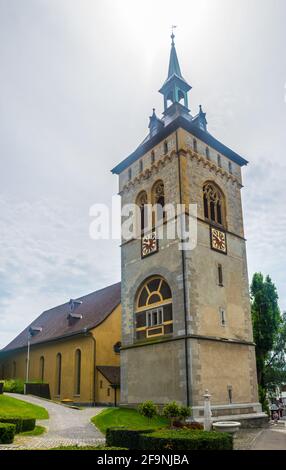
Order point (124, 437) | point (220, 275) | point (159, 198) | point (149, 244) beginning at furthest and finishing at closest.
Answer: point (159, 198), point (149, 244), point (220, 275), point (124, 437)

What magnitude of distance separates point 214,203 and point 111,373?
15395 mm

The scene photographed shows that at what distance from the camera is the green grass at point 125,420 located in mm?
21056

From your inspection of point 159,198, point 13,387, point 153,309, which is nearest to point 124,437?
point 153,309

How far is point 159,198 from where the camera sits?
95.0 ft

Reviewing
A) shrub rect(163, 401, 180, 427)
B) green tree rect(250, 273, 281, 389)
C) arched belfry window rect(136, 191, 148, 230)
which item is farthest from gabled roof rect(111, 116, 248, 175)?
shrub rect(163, 401, 180, 427)

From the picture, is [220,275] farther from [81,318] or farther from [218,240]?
[81,318]

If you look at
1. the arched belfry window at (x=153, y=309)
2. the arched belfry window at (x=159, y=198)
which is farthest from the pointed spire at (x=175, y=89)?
the arched belfry window at (x=153, y=309)

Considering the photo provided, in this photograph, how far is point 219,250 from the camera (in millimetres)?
27328

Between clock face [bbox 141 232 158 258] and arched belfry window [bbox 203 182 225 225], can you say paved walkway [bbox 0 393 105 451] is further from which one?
arched belfry window [bbox 203 182 225 225]

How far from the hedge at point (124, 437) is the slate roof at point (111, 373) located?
15.0 m

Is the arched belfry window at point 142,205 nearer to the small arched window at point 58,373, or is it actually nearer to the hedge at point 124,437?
the hedge at point 124,437

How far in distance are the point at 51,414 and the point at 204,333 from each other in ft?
34.4
